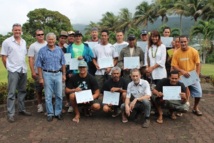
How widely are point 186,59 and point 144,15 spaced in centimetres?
4894

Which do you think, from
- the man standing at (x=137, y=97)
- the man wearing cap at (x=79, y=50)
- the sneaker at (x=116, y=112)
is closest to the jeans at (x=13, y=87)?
the man wearing cap at (x=79, y=50)

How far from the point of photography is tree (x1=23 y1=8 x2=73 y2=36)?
5638 cm

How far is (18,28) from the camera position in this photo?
6.74 meters

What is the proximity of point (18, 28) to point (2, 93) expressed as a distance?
201 cm

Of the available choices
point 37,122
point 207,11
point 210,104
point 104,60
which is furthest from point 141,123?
point 207,11

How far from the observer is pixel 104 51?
7.44m

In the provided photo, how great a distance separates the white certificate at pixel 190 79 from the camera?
7.16 m

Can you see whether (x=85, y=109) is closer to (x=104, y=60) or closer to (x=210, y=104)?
(x=104, y=60)

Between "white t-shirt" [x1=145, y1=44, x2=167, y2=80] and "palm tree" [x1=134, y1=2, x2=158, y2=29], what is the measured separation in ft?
156

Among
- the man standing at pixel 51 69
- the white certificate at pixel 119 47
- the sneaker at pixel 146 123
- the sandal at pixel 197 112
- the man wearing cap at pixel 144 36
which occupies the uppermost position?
the man wearing cap at pixel 144 36

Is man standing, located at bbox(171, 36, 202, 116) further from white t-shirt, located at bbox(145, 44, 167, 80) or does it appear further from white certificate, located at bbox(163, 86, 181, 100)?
white certificate, located at bbox(163, 86, 181, 100)

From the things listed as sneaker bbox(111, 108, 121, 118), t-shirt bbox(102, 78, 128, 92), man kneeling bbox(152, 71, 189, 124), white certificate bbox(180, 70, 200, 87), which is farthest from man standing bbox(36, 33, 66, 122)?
white certificate bbox(180, 70, 200, 87)

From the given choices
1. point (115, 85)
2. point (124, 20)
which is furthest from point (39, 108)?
point (124, 20)

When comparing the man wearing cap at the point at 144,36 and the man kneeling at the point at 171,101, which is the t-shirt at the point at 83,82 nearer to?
the man kneeling at the point at 171,101
